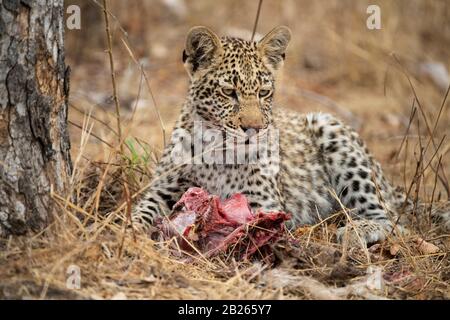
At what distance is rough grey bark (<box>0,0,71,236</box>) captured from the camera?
504cm

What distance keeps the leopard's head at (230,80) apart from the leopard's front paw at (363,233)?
3.67 ft

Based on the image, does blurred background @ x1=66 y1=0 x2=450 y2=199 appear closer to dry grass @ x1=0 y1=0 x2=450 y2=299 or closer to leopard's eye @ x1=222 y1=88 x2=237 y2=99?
dry grass @ x1=0 y1=0 x2=450 y2=299

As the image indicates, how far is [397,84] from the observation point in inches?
476

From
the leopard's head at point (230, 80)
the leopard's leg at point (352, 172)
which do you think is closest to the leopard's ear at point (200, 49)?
the leopard's head at point (230, 80)

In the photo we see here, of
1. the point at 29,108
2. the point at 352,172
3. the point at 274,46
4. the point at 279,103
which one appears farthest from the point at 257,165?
the point at 279,103

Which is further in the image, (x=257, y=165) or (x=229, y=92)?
(x=257, y=165)

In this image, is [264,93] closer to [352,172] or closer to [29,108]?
[352,172]

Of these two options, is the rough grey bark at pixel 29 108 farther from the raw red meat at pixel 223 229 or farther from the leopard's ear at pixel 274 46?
the leopard's ear at pixel 274 46

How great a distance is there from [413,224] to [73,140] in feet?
14.2

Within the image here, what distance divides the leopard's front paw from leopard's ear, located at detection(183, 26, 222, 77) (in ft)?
6.07

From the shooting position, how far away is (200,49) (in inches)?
264

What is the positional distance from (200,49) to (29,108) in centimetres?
200

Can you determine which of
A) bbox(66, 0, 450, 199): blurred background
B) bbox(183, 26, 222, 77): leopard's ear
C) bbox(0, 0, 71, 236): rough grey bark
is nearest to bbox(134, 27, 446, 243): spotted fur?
bbox(183, 26, 222, 77): leopard's ear
